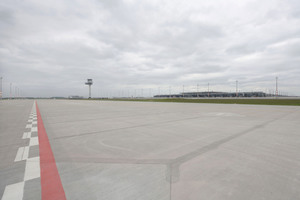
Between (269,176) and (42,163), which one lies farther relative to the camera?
(42,163)

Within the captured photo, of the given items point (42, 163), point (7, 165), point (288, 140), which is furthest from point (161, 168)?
point (288, 140)

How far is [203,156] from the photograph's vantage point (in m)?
3.38

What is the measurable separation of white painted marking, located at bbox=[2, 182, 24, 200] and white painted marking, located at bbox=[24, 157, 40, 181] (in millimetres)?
182

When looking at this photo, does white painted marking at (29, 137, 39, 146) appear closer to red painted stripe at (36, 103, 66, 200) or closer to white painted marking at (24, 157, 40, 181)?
red painted stripe at (36, 103, 66, 200)

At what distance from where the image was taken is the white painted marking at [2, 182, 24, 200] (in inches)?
81.0

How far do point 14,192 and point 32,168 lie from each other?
30.3 inches

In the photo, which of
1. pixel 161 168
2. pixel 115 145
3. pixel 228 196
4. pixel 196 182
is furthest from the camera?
pixel 115 145

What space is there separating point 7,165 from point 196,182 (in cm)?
369

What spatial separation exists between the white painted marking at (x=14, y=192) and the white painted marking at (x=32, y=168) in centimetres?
18

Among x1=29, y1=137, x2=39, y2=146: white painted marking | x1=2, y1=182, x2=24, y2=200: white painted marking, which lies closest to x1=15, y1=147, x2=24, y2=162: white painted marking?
x1=29, y1=137, x2=39, y2=146: white painted marking

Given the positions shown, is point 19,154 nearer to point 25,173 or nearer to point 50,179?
point 25,173

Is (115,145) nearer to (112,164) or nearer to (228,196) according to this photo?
(112,164)

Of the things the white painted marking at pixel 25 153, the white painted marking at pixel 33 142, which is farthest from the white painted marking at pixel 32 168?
the white painted marking at pixel 33 142

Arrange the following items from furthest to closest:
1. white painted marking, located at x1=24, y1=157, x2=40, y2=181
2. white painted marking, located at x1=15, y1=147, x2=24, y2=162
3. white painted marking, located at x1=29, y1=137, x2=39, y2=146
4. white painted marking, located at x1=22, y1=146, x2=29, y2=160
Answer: white painted marking, located at x1=29, y1=137, x2=39, y2=146, white painted marking, located at x1=22, y1=146, x2=29, y2=160, white painted marking, located at x1=15, y1=147, x2=24, y2=162, white painted marking, located at x1=24, y1=157, x2=40, y2=181
